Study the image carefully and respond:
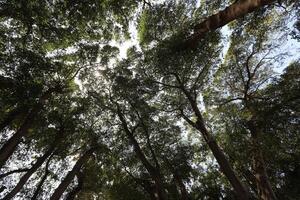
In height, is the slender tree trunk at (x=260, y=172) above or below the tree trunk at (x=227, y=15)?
below

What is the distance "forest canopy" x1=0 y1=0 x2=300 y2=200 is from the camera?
11523mm

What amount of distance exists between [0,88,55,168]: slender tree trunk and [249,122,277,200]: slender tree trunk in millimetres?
12412

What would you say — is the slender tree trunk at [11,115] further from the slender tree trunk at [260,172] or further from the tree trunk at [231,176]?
the slender tree trunk at [260,172]

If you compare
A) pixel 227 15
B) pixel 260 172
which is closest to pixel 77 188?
pixel 260 172

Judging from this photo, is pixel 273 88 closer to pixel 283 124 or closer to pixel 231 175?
pixel 283 124

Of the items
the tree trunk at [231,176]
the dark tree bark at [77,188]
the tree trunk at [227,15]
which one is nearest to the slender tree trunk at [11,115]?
the dark tree bark at [77,188]

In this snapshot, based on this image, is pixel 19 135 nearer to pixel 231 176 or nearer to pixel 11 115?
pixel 11 115

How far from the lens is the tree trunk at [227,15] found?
23.9ft

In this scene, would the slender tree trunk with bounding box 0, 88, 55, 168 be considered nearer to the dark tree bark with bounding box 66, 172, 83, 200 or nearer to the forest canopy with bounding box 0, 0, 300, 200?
the forest canopy with bounding box 0, 0, 300, 200

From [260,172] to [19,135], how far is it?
12691 millimetres

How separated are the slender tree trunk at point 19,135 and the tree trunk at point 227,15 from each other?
29.3 feet

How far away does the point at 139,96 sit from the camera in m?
16.5

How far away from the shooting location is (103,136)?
17000mm

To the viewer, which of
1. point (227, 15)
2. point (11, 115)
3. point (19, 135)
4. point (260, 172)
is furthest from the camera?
point (11, 115)
